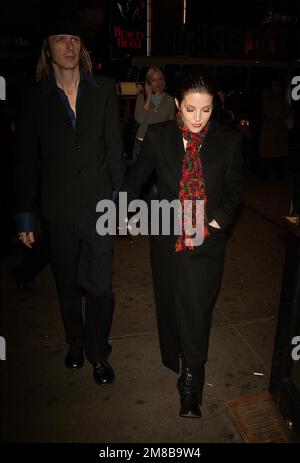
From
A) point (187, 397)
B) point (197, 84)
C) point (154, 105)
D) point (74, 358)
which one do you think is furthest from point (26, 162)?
point (154, 105)

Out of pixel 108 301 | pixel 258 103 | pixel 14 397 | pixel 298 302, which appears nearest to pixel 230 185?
pixel 298 302

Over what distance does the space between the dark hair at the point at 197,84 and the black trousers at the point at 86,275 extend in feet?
3.20

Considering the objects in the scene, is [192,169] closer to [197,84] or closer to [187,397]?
[197,84]

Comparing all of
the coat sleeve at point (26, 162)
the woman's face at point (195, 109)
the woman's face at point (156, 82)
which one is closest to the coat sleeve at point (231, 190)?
the woman's face at point (195, 109)

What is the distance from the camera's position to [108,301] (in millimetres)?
2725

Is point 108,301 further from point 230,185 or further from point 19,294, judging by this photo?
point 19,294

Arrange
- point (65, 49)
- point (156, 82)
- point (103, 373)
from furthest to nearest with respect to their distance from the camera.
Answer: point (156, 82) → point (103, 373) → point (65, 49)

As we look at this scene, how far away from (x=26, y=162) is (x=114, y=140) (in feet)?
1.82

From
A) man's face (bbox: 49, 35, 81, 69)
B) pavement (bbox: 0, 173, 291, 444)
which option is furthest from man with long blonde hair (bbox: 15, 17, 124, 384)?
pavement (bbox: 0, 173, 291, 444)

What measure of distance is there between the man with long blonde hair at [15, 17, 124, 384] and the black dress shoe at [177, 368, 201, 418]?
0.61 meters

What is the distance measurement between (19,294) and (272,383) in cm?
252

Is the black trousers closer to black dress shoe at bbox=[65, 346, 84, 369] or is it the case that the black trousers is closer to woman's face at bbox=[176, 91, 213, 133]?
black dress shoe at bbox=[65, 346, 84, 369]

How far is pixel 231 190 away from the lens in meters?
2.42

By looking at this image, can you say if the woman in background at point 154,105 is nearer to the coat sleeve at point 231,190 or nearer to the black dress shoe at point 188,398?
the coat sleeve at point 231,190
